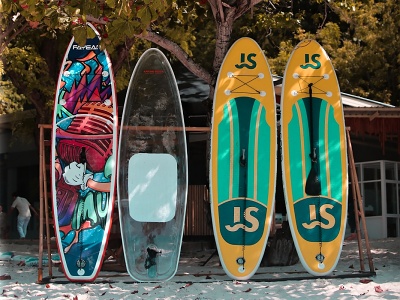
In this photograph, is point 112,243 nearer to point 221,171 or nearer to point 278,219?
point 221,171

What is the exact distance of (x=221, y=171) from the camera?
8.80 metres

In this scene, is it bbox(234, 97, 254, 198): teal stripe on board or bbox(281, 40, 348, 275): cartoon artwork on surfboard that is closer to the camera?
bbox(281, 40, 348, 275): cartoon artwork on surfboard

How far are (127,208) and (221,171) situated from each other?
4.19 feet

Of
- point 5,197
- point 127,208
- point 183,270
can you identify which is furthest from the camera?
point 5,197

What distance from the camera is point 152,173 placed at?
29.1 feet

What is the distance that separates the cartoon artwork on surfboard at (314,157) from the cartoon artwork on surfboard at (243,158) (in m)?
0.25

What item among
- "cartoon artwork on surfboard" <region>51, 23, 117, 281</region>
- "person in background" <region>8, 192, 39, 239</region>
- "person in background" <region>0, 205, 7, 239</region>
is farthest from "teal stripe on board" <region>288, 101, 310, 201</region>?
"person in background" <region>0, 205, 7, 239</region>

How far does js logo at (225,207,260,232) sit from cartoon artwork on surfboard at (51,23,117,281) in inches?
60.2

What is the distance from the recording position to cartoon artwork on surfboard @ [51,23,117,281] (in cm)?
857

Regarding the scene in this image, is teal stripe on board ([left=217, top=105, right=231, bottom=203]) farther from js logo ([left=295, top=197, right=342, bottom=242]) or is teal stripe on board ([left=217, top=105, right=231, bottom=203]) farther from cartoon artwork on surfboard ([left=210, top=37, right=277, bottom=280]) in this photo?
js logo ([left=295, top=197, right=342, bottom=242])

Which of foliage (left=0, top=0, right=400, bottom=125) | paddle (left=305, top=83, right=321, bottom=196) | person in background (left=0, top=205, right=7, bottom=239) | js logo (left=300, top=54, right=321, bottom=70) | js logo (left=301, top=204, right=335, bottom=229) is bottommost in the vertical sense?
person in background (left=0, top=205, right=7, bottom=239)

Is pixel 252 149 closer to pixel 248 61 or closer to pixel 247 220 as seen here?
pixel 247 220

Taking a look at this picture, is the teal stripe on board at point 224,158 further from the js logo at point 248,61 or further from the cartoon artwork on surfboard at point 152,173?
the js logo at point 248,61

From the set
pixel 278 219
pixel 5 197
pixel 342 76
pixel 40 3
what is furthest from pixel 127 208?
pixel 5 197
